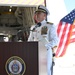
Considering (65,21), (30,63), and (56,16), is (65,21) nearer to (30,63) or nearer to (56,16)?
(56,16)

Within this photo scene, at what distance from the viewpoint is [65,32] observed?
539cm

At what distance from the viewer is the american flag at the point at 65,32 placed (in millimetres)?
5250

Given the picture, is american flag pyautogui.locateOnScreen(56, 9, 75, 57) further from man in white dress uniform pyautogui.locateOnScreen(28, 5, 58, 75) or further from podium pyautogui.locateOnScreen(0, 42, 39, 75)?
podium pyautogui.locateOnScreen(0, 42, 39, 75)

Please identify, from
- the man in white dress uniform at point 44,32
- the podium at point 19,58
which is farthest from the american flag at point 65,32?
the podium at point 19,58

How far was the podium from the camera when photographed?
1.84m

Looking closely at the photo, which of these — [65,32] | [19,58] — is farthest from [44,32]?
[65,32]

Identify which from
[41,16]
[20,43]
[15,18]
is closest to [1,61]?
[20,43]

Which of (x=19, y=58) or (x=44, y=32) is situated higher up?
(x=44, y=32)

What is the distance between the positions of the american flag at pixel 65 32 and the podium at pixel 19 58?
3.36 metres

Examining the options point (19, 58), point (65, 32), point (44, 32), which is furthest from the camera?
point (65, 32)

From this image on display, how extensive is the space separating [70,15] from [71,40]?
448mm

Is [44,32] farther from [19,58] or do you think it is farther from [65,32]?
[65,32]

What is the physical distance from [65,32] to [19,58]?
360 cm

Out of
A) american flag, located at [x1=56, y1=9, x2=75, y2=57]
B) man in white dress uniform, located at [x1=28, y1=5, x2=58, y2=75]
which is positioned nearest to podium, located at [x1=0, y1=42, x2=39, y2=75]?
man in white dress uniform, located at [x1=28, y1=5, x2=58, y2=75]
